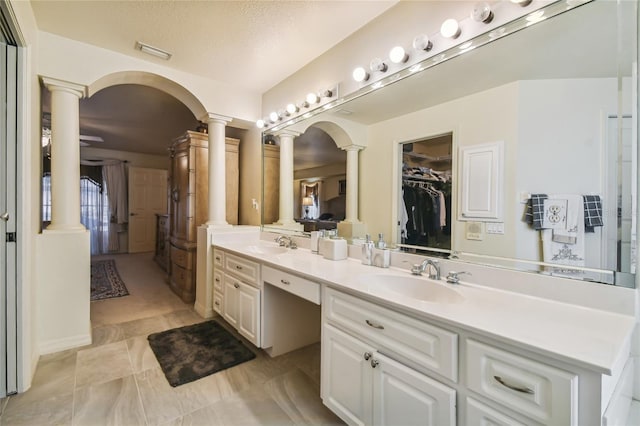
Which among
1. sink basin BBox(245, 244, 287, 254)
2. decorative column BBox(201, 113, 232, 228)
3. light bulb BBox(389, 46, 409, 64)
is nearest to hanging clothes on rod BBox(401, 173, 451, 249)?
light bulb BBox(389, 46, 409, 64)

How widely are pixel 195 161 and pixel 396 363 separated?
9.95 ft

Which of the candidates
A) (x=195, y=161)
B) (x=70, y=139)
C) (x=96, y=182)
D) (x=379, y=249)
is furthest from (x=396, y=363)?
(x=96, y=182)

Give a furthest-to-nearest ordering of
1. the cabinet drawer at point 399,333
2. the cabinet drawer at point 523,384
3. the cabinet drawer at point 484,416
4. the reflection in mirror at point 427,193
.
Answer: the reflection in mirror at point 427,193 < the cabinet drawer at point 399,333 < the cabinet drawer at point 484,416 < the cabinet drawer at point 523,384

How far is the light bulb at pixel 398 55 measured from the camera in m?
1.62

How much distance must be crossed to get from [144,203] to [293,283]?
6.12 meters

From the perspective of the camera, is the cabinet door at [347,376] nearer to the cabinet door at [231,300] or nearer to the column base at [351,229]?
the column base at [351,229]

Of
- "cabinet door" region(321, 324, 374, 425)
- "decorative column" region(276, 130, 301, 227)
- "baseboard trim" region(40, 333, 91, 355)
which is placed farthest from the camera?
"decorative column" region(276, 130, 301, 227)

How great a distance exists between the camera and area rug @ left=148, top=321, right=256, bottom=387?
6.29 feet

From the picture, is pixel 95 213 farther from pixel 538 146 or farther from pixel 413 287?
pixel 538 146

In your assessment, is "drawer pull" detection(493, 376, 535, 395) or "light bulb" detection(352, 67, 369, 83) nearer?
"drawer pull" detection(493, 376, 535, 395)

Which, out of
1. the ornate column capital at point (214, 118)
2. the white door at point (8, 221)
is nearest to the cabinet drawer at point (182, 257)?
the ornate column capital at point (214, 118)

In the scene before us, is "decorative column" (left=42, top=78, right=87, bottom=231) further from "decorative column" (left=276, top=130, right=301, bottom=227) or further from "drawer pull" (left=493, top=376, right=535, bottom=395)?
"drawer pull" (left=493, top=376, right=535, bottom=395)

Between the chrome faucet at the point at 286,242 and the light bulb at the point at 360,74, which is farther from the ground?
the light bulb at the point at 360,74

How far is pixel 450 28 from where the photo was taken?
138 centimetres
